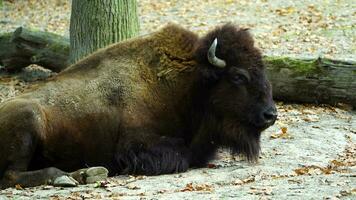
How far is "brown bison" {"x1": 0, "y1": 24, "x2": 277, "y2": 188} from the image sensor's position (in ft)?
25.5

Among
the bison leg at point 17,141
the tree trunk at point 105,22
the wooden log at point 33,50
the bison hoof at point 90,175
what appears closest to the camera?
the bison hoof at point 90,175

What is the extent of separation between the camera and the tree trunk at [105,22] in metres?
10.4

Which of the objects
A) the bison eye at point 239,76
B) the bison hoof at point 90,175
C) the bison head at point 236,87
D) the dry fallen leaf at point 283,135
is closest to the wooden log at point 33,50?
the dry fallen leaf at point 283,135

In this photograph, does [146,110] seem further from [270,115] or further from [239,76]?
[270,115]

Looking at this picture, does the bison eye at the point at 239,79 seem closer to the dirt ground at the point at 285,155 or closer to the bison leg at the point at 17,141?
the dirt ground at the point at 285,155

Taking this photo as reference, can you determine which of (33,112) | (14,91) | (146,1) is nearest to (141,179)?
(33,112)

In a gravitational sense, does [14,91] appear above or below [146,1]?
below

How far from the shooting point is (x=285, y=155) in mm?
8523

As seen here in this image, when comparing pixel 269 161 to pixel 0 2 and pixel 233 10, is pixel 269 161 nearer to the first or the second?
pixel 233 10

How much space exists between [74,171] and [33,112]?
77 cm

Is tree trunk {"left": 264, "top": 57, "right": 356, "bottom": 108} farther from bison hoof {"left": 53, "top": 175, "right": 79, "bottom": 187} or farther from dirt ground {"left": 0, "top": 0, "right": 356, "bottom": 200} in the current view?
bison hoof {"left": 53, "top": 175, "right": 79, "bottom": 187}

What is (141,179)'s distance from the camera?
7.54m

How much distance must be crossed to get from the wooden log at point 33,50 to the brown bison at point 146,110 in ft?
13.9

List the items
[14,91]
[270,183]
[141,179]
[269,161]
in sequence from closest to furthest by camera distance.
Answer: [270,183] < [141,179] < [269,161] < [14,91]
